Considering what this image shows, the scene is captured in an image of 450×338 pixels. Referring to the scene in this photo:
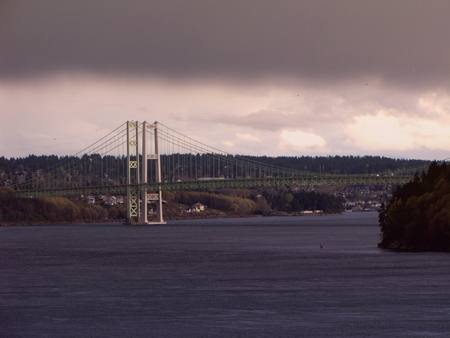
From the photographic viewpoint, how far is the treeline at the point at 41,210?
124 meters

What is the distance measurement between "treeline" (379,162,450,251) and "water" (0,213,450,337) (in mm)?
2263

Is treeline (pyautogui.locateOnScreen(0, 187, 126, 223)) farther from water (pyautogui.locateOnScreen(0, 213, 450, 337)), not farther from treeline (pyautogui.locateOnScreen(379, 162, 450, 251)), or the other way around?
treeline (pyautogui.locateOnScreen(379, 162, 450, 251))

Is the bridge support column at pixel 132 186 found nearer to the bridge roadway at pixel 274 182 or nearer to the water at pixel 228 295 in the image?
the bridge roadway at pixel 274 182

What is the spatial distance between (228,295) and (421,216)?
22.6 m

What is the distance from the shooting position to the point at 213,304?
27.0 m

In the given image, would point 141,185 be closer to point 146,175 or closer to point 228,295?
point 146,175

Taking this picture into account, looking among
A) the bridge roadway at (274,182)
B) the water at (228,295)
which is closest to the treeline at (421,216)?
the water at (228,295)

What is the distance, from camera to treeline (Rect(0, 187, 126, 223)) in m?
124

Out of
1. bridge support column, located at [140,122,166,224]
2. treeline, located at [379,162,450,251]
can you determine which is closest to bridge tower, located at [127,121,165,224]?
bridge support column, located at [140,122,166,224]

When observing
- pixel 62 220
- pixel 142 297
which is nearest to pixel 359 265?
pixel 142 297

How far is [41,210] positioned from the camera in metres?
130

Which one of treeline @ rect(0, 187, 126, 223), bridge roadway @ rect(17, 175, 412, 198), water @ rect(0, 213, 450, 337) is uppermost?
bridge roadway @ rect(17, 175, 412, 198)

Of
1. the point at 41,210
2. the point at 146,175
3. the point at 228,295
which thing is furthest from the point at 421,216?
the point at 41,210

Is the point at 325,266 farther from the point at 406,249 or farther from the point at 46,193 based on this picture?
the point at 46,193
